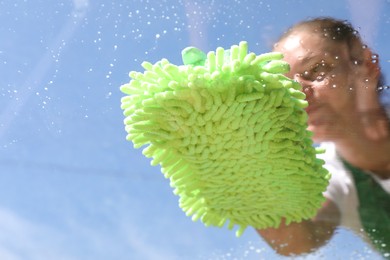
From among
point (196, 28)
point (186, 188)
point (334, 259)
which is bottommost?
point (334, 259)

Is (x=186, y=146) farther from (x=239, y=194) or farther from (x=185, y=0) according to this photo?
(x=185, y=0)

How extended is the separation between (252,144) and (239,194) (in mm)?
77

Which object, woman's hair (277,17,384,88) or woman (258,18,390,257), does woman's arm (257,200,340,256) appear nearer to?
woman (258,18,390,257)

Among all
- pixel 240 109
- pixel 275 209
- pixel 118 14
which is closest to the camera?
pixel 240 109

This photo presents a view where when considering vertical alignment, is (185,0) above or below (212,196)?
above

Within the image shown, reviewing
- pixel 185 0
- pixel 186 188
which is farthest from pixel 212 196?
pixel 185 0

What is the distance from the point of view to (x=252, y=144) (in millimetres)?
606

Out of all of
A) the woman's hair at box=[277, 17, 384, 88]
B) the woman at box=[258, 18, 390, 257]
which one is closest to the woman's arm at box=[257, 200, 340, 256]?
the woman at box=[258, 18, 390, 257]

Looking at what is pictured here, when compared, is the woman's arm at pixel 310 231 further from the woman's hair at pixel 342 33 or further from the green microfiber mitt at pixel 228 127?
the woman's hair at pixel 342 33

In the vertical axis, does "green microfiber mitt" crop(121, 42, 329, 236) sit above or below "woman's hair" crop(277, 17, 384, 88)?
below

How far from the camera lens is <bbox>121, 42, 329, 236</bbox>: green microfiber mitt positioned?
578 millimetres

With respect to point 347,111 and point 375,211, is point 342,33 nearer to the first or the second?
point 347,111

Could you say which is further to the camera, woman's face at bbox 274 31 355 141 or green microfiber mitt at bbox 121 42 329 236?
woman's face at bbox 274 31 355 141

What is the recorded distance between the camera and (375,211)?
0.71m
